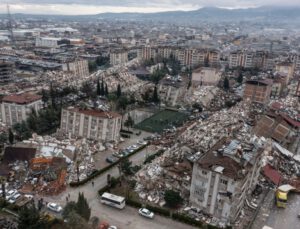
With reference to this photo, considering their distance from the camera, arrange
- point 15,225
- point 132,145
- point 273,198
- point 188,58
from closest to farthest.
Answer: point 15,225 < point 273,198 < point 132,145 < point 188,58

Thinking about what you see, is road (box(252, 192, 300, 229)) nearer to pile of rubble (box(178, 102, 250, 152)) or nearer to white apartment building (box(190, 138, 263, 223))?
white apartment building (box(190, 138, 263, 223))

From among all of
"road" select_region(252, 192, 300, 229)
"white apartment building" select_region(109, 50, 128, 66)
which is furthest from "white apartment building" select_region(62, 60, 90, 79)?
"road" select_region(252, 192, 300, 229)

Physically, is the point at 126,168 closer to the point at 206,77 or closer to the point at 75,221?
the point at 75,221

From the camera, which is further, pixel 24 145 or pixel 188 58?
pixel 188 58

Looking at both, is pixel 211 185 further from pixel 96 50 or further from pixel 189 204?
pixel 96 50

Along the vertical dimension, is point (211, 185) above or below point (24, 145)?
above

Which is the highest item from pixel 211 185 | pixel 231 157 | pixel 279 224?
pixel 231 157

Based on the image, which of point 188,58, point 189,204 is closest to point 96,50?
point 188,58

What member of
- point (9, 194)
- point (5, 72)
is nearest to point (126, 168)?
point (9, 194)
